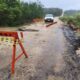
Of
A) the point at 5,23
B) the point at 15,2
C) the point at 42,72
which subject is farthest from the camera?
the point at 15,2

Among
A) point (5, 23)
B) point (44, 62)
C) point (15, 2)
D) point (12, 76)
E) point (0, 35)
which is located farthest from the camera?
point (15, 2)

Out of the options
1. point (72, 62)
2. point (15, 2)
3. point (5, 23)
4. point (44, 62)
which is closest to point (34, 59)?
point (44, 62)

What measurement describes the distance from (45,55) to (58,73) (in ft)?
13.2

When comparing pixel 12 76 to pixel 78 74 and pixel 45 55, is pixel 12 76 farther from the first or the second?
pixel 45 55

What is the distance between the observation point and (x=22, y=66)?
36.2 ft

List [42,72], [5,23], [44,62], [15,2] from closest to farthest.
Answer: [42,72] → [44,62] → [5,23] → [15,2]

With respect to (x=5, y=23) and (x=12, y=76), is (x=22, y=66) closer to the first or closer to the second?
(x=12, y=76)

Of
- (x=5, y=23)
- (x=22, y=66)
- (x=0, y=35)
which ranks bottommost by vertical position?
(x=5, y=23)

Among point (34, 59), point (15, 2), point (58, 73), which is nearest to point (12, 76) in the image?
point (58, 73)

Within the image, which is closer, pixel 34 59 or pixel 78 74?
pixel 78 74

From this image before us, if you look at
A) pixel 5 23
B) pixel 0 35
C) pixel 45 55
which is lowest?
pixel 5 23

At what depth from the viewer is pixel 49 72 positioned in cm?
1004

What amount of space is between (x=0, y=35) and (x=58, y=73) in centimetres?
262

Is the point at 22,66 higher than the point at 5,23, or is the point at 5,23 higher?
the point at 22,66
